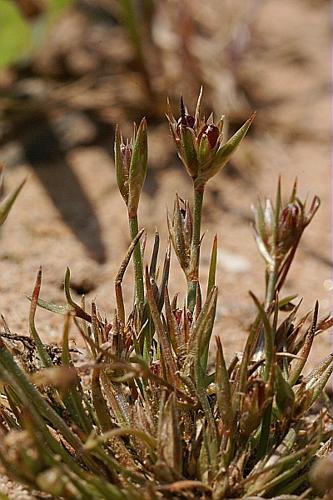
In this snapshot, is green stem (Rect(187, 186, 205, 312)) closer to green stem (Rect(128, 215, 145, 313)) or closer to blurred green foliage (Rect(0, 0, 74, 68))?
green stem (Rect(128, 215, 145, 313))

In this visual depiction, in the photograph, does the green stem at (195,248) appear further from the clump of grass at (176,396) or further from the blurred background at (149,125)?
the blurred background at (149,125)

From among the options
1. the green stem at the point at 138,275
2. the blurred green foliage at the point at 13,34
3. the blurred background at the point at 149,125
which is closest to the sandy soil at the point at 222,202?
the blurred background at the point at 149,125

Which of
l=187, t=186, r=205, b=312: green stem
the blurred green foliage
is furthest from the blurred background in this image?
l=187, t=186, r=205, b=312: green stem

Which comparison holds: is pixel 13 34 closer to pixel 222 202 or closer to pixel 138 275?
pixel 222 202

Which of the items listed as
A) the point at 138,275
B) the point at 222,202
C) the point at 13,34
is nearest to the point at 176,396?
the point at 138,275

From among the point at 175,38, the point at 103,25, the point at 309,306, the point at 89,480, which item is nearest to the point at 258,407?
the point at 89,480

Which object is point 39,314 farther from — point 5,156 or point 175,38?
point 175,38
